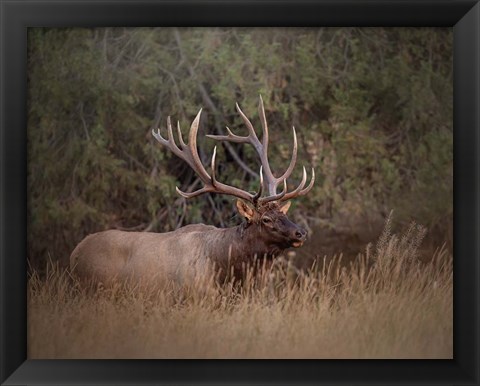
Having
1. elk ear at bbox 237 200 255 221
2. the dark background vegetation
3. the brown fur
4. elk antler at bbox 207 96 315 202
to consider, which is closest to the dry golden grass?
the brown fur

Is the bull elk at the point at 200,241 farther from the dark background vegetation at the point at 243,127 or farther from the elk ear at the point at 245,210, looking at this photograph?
the dark background vegetation at the point at 243,127

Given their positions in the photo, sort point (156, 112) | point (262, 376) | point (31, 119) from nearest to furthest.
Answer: point (262, 376), point (31, 119), point (156, 112)

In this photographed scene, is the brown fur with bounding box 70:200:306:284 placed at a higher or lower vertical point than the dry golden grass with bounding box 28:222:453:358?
higher

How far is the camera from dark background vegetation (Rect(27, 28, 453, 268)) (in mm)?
7160

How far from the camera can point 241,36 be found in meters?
7.86

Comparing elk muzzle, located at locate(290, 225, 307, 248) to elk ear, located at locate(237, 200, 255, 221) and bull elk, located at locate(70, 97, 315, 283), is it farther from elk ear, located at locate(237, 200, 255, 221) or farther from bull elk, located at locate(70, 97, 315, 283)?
elk ear, located at locate(237, 200, 255, 221)

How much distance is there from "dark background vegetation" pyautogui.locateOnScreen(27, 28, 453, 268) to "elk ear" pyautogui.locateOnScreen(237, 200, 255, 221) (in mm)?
1472
